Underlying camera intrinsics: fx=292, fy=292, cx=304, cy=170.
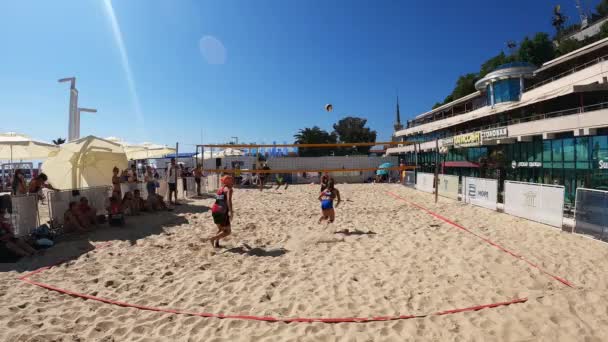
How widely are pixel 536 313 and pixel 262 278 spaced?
2977 millimetres

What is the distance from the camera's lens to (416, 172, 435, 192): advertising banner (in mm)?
13383

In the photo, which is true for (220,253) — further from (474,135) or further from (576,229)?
(474,135)

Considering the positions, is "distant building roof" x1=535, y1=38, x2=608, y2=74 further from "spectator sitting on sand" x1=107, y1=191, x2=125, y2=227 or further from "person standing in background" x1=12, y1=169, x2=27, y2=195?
"person standing in background" x1=12, y1=169, x2=27, y2=195

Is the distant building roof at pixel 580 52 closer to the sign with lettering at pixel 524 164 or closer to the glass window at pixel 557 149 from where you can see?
the glass window at pixel 557 149

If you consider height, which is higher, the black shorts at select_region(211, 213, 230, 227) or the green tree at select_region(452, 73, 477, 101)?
the green tree at select_region(452, 73, 477, 101)

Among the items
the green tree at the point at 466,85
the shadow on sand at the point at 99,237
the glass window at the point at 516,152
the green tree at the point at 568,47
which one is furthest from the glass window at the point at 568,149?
the green tree at the point at 466,85

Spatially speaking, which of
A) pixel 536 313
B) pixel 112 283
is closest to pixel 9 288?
pixel 112 283

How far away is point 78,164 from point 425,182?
13596 millimetres

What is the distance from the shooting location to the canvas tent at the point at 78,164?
828 cm

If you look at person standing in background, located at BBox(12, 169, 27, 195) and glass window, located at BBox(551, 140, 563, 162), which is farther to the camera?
glass window, located at BBox(551, 140, 563, 162)

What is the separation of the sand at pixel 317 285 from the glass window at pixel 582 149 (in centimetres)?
931

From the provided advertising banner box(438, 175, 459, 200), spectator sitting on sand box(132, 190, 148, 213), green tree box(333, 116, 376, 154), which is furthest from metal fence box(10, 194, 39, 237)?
green tree box(333, 116, 376, 154)

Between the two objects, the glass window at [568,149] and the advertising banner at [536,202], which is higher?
the glass window at [568,149]

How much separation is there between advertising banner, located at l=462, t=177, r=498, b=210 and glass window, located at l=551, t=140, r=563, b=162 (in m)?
7.50
